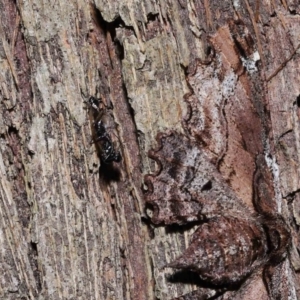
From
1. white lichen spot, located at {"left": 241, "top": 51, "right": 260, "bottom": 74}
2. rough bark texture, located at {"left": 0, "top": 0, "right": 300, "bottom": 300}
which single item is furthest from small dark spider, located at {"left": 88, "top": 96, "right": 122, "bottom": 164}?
white lichen spot, located at {"left": 241, "top": 51, "right": 260, "bottom": 74}

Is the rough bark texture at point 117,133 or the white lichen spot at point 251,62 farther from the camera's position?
the white lichen spot at point 251,62

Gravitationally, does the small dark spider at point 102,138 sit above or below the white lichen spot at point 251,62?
below

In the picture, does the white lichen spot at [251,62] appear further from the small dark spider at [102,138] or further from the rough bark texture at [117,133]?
the small dark spider at [102,138]

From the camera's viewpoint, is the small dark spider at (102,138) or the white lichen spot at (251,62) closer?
the small dark spider at (102,138)

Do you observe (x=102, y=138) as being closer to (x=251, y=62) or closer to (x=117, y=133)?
(x=117, y=133)

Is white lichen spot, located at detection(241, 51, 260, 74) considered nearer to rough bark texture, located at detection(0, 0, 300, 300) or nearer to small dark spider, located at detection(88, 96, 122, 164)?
rough bark texture, located at detection(0, 0, 300, 300)

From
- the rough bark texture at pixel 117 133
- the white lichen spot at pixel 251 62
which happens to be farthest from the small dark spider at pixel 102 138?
the white lichen spot at pixel 251 62
